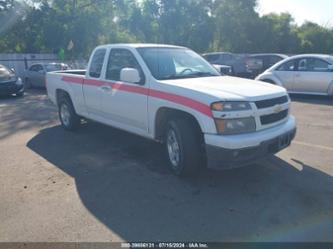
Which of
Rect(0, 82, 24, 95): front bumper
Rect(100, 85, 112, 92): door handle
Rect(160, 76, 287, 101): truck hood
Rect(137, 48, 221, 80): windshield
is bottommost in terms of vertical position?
Rect(0, 82, 24, 95): front bumper

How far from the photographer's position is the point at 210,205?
4.04 metres

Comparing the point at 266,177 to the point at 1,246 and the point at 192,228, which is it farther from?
the point at 1,246

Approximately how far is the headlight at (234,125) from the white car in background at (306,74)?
796 cm

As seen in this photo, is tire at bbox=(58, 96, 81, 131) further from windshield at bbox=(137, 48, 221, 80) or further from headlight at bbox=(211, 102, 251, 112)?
headlight at bbox=(211, 102, 251, 112)

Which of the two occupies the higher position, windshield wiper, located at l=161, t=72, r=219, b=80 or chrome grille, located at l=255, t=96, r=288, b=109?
windshield wiper, located at l=161, t=72, r=219, b=80

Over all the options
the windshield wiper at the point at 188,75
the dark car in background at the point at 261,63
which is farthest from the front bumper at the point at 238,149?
the dark car in background at the point at 261,63

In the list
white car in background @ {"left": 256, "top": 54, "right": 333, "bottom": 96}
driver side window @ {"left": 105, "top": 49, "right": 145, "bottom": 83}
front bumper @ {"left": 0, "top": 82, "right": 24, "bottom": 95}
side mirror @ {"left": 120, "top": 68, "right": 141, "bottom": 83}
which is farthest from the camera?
front bumper @ {"left": 0, "top": 82, "right": 24, "bottom": 95}

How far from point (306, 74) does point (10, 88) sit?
11415mm

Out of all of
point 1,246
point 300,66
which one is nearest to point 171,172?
point 1,246

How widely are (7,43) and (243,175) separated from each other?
30710mm

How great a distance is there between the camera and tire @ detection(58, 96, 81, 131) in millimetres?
7637

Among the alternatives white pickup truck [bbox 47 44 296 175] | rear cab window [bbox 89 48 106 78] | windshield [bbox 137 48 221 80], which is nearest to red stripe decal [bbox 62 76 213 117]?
white pickup truck [bbox 47 44 296 175]

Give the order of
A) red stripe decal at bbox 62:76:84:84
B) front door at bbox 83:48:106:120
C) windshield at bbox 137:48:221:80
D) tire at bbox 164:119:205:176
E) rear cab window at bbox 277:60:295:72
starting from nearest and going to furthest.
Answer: tire at bbox 164:119:205:176, windshield at bbox 137:48:221:80, front door at bbox 83:48:106:120, red stripe decal at bbox 62:76:84:84, rear cab window at bbox 277:60:295:72

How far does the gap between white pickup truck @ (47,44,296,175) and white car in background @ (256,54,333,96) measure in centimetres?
664
